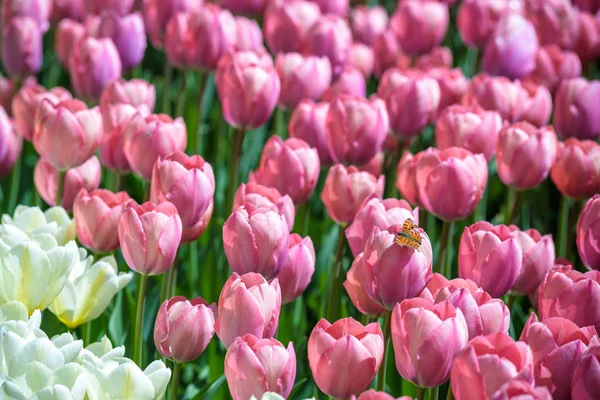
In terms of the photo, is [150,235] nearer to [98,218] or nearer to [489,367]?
[98,218]

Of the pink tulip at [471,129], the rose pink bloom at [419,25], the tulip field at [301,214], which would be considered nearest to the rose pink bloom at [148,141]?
the tulip field at [301,214]

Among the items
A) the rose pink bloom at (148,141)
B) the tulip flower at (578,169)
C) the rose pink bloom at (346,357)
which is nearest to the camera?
the rose pink bloom at (346,357)

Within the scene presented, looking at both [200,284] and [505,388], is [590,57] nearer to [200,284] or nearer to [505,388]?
[200,284]

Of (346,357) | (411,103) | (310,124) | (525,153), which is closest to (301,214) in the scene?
(310,124)

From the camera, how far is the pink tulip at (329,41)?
1.91 meters

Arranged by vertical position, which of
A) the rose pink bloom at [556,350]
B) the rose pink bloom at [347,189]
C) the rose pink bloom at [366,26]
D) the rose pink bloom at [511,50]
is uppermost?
the rose pink bloom at [556,350]

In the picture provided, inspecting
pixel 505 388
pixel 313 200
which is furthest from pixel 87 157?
pixel 505 388

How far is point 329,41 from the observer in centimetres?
192

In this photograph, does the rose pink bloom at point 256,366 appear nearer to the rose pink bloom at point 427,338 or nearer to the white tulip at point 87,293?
the rose pink bloom at point 427,338

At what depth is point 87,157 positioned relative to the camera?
4.58ft

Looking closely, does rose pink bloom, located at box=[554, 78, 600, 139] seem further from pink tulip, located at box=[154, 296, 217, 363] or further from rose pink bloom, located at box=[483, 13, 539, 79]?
pink tulip, located at box=[154, 296, 217, 363]

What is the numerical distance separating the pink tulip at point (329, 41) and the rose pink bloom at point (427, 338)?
3.57ft

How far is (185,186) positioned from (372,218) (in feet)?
0.82

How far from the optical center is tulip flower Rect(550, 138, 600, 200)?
1.45 meters
